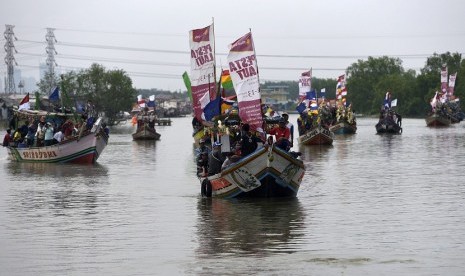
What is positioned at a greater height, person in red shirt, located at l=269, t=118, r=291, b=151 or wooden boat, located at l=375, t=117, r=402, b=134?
person in red shirt, located at l=269, t=118, r=291, b=151

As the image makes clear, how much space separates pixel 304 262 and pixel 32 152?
28.7m

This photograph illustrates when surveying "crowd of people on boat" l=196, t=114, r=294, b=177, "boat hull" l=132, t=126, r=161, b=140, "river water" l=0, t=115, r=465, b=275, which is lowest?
"boat hull" l=132, t=126, r=161, b=140

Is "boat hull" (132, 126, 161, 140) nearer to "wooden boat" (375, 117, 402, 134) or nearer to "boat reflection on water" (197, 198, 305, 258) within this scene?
"wooden boat" (375, 117, 402, 134)

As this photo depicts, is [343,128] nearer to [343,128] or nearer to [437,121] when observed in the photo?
[343,128]

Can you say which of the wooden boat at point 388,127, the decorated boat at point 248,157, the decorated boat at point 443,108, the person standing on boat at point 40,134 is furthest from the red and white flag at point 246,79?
the decorated boat at point 443,108

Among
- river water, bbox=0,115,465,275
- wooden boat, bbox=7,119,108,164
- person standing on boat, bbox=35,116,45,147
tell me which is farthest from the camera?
person standing on boat, bbox=35,116,45,147

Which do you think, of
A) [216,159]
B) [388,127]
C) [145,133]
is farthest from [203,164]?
[388,127]

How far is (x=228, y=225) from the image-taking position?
22234 millimetres

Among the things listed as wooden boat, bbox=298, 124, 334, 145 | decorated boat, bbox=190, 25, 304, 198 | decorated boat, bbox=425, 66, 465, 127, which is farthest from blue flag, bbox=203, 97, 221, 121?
decorated boat, bbox=425, 66, 465, 127

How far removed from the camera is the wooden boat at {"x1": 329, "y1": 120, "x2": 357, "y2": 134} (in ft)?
254

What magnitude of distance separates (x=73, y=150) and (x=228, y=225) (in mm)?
21665

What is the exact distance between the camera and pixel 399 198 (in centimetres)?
2784

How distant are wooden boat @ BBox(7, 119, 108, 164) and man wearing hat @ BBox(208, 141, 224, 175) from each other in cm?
1599

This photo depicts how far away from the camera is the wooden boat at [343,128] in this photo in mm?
77500
